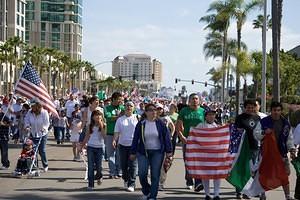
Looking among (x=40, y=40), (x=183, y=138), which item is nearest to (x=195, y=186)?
(x=183, y=138)

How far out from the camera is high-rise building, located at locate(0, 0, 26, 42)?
110519 mm

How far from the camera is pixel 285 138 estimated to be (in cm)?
1081

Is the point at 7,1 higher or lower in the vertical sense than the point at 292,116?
higher

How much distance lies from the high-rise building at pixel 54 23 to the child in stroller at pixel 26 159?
150 metres

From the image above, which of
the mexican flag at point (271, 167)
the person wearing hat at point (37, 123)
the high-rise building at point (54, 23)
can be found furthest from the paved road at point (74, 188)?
the high-rise building at point (54, 23)

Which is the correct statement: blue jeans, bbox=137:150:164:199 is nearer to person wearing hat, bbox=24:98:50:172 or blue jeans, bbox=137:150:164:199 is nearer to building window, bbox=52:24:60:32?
person wearing hat, bbox=24:98:50:172

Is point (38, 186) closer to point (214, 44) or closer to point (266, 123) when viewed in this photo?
point (266, 123)

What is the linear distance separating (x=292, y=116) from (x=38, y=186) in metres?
21.9

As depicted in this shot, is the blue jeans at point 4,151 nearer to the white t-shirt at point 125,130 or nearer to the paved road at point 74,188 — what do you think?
the paved road at point 74,188

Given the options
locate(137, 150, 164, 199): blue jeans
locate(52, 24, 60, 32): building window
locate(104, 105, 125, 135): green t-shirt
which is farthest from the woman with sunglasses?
locate(52, 24, 60, 32): building window

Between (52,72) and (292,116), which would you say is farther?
(52,72)

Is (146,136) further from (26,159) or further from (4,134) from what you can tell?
(4,134)

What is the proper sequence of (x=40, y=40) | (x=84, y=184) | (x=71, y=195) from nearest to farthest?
(x=71, y=195)
(x=84, y=184)
(x=40, y=40)

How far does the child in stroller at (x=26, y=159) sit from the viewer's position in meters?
14.2
